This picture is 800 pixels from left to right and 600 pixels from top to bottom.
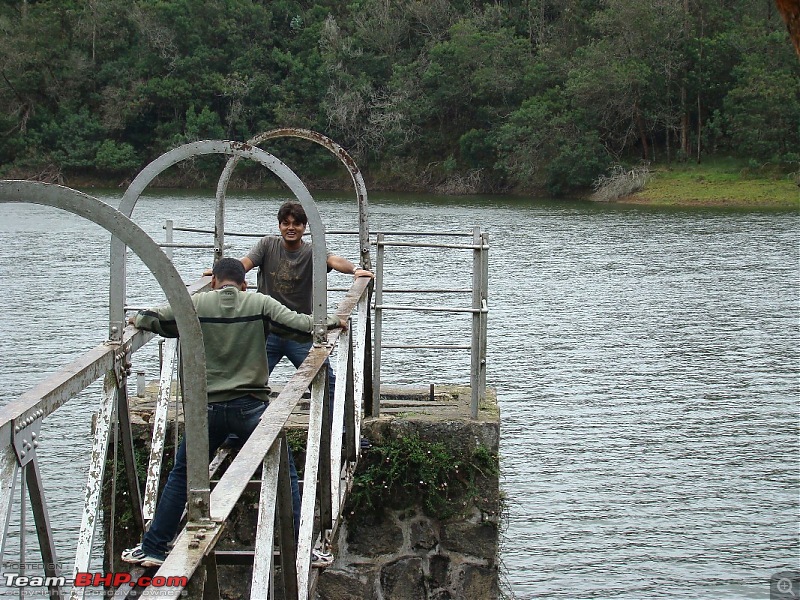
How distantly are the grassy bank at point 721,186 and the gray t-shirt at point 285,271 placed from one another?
1995 inches

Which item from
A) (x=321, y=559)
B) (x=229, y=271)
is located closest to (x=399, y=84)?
(x=321, y=559)

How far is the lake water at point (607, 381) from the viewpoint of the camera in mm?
11727

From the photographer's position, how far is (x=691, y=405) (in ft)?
56.2

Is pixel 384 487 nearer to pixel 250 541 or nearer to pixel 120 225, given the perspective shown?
pixel 250 541

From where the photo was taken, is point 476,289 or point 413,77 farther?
point 413,77

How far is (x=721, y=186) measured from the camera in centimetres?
6009

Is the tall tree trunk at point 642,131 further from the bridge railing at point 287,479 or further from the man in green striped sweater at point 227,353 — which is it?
the man in green striped sweater at point 227,353

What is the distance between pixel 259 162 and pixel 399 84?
69.5 metres

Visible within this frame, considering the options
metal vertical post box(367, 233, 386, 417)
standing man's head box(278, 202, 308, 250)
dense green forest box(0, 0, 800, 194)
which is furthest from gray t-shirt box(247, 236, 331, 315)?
dense green forest box(0, 0, 800, 194)

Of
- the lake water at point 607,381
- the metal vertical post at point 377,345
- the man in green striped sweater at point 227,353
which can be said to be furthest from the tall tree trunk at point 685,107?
the man in green striped sweater at point 227,353

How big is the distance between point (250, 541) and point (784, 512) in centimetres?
703

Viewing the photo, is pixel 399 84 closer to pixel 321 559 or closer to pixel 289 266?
pixel 289 266

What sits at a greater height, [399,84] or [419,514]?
[399,84]

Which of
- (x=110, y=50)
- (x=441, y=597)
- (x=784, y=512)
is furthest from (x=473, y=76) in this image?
(x=441, y=597)
